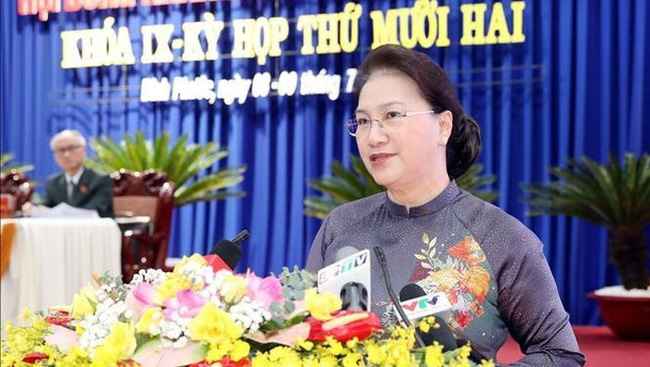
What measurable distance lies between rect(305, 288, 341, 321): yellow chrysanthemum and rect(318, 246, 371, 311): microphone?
0.17 ft

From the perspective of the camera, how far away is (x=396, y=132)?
178 cm

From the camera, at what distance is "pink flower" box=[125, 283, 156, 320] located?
1.17 m

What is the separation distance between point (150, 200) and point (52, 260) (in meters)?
1.81

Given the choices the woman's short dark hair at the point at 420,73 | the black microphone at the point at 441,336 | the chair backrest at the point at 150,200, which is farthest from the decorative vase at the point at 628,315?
the black microphone at the point at 441,336

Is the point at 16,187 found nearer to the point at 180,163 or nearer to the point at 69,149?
the point at 69,149

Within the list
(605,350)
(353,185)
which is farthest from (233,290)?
(353,185)

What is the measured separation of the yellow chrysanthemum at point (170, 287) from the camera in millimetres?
1158

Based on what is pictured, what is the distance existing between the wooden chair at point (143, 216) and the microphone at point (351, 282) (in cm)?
617

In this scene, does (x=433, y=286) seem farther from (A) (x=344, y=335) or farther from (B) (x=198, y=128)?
(B) (x=198, y=128)

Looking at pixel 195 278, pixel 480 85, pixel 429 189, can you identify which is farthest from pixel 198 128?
pixel 195 278

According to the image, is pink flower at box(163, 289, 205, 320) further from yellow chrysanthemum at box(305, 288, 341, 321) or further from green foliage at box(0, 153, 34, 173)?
green foliage at box(0, 153, 34, 173)

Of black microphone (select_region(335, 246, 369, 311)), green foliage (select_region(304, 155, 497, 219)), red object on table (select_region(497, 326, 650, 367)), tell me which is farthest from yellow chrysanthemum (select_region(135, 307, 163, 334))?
green foliage (select_region(304, 155, 497, 219))

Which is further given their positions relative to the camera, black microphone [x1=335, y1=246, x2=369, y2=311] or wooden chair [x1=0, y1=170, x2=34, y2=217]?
wooden chair [x1=0, y1=170, x2=34, y2=217]

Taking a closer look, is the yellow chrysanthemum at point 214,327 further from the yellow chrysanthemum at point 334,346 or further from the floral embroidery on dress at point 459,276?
the floral embroidery on dress at point 459,276
